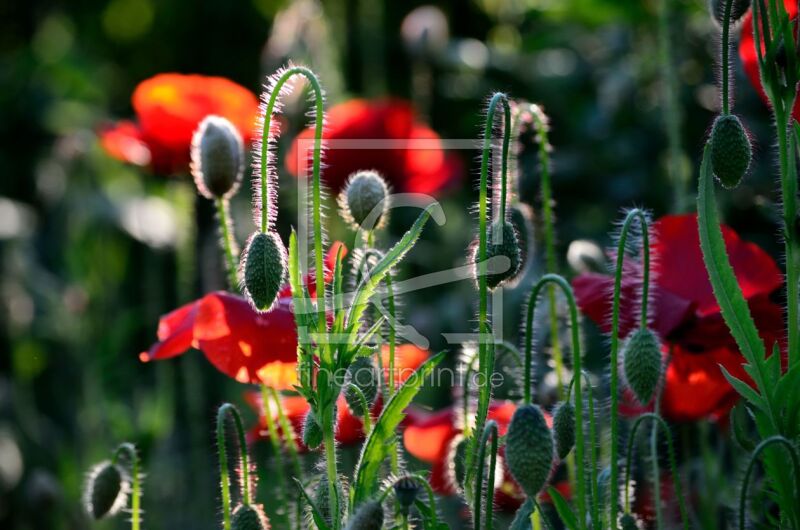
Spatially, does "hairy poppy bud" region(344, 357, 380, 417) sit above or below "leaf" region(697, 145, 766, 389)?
below

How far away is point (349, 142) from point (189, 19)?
2686 mm

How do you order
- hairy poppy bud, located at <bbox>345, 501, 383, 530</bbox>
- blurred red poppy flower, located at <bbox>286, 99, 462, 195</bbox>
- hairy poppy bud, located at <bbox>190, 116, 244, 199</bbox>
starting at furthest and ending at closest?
blurred red poppy flower, located at <bbox>286, 99, 462, 195</bbox> < hairy poppy bud, located at <bbox>190, 116, 244, 199</bbox> < hairy poppy bud, located at <bbox>345, 501, 383, 530</bbox>

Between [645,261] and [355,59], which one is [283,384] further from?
[355,59]

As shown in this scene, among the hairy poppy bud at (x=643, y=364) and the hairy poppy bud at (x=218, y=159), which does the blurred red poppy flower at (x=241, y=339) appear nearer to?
the hairy poppy bud at (x=218, y=159)

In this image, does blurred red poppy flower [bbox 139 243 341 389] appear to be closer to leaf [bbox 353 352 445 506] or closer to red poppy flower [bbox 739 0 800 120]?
leaf [bbox 353 352 445 506]

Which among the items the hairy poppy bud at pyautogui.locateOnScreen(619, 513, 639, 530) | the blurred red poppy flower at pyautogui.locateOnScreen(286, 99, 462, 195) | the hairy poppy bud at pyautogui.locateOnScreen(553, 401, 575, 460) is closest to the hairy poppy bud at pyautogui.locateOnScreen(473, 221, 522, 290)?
the hairy poppy bud at pyautogui.locateOnScreen(553, 401, 575, 460)

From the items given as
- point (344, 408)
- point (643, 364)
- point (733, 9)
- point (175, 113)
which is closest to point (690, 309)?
point (643, 364)

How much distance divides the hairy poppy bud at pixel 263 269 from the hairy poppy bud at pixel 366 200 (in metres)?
0.14

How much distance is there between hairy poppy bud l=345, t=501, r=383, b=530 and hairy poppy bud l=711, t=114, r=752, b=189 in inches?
15.8

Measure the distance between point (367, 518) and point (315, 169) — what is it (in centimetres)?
30

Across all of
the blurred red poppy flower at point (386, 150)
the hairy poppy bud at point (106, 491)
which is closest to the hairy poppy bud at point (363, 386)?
the hairy poppy bud at point (106, 491)

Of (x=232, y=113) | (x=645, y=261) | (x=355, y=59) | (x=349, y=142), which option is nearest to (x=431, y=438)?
(x=645, y=261)

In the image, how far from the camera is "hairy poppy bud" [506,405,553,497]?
0.85m

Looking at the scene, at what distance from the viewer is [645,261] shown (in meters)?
0.98
